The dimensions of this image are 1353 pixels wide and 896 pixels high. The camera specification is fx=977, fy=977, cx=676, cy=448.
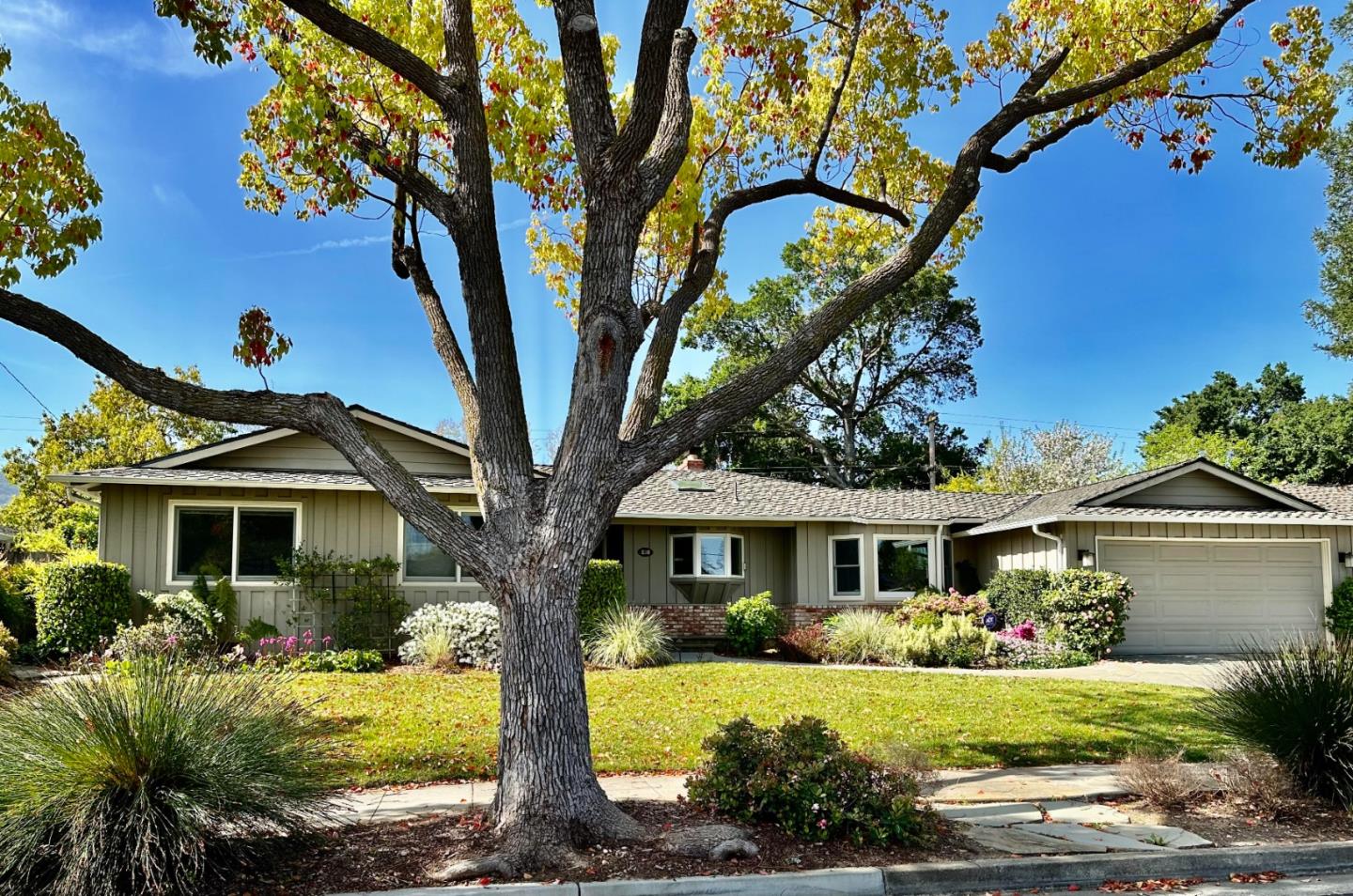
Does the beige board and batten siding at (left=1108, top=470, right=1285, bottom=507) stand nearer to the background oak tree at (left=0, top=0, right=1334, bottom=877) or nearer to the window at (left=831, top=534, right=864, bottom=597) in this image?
the window at (left=831, top=534, right=864, bottom=597)

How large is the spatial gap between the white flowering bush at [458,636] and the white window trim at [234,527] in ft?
9.26

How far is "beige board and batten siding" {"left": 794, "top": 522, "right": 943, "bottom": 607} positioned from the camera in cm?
1966

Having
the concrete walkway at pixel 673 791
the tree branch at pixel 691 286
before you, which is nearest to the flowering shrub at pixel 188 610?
the concrete walkway at pixel 673 791

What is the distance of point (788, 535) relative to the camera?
20.5m

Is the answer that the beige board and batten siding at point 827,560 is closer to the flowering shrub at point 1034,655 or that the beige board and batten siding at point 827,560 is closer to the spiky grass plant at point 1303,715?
the flowering shrub at point 1034,655

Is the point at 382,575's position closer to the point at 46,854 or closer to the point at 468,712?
the point at 468,712

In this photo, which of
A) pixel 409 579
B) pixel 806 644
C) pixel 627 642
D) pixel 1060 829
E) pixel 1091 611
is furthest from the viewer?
pixel 806 644

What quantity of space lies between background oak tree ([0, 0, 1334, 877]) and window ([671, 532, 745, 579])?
9.21 metres

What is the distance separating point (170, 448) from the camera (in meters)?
30.6

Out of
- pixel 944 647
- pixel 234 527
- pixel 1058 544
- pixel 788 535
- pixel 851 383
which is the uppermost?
pixel 851 383

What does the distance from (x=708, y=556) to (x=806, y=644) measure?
3.72m

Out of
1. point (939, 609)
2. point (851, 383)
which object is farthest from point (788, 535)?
point (851, 383)

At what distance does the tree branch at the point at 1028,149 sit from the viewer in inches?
319

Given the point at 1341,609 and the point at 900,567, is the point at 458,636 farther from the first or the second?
the point at 1341,609
